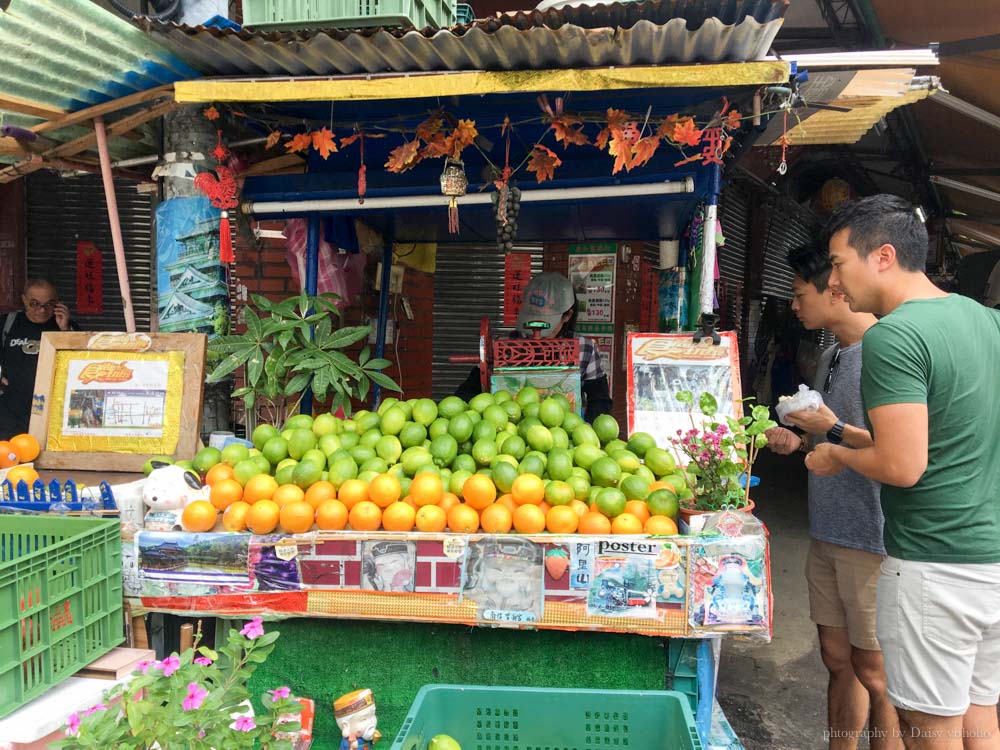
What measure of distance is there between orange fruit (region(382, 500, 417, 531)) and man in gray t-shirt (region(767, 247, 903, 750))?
5.24 feet

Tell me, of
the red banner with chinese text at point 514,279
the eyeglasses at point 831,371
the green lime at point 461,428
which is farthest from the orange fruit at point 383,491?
the red banner with chinese text at point 514,279

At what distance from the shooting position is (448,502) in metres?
2.57

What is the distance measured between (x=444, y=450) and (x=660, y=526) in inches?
40.9

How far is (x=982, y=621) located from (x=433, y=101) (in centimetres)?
323

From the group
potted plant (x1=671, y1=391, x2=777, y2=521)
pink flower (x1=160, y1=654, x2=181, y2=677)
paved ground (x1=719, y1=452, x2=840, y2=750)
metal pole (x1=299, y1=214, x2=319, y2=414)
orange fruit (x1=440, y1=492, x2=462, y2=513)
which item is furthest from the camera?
metal pole (x1=299, y1=214, x2=319, y2=414)

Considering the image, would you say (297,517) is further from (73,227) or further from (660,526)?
(73,227)

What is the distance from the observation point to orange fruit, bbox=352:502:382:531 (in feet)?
8.02

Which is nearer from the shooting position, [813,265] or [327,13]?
[813,265]

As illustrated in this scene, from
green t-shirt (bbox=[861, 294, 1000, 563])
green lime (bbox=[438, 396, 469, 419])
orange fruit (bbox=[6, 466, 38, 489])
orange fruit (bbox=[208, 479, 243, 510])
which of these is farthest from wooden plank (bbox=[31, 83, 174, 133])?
green t-shirt (bbox=[861, 294, 1000, 563])

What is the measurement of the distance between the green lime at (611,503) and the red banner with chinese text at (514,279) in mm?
4398

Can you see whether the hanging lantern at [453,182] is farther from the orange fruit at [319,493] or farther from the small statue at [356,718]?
the small statue at [356,718]

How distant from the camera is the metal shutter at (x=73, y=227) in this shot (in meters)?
6.45

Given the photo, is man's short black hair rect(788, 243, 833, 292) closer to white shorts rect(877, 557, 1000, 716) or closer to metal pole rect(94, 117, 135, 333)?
white shorts rect(877, 557, 1000, 716)

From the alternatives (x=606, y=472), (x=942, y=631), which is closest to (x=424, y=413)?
(x=606, y=472)
